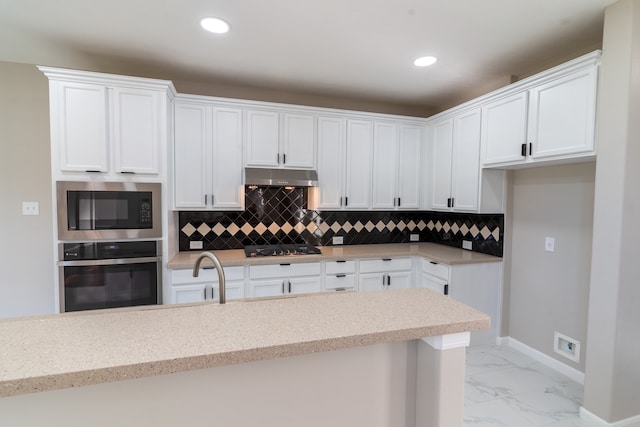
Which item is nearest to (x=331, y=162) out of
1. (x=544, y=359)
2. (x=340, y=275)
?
(x=340, y=275)

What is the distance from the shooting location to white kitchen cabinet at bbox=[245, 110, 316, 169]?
3.20 metres

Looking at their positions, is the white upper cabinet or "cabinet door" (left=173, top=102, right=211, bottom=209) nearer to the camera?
the white upper cabinet

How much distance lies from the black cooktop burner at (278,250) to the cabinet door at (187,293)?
0.52 metres

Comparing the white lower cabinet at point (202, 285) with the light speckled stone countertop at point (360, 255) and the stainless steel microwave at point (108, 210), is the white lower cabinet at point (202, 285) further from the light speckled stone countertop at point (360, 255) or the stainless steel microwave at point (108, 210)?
the stainless steel microwave at point (108, 210)

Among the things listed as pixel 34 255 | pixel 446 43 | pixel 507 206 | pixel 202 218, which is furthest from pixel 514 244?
pixel 34 255

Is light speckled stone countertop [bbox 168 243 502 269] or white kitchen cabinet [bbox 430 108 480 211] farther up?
white kitchen cabinet [bbox 430 108 480 211]

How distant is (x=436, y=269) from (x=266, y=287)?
1.74 m

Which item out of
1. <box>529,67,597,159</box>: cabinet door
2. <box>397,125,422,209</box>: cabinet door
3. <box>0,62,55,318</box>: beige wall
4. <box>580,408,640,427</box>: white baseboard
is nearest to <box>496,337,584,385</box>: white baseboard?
<box>580,408,640,427</box>: white baseboard

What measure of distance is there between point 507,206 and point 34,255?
4.65 meters

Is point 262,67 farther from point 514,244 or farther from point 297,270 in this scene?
point 514,244

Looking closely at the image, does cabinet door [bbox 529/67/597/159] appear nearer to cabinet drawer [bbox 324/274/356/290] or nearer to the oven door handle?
cabinet drawer [bbox 324/274/356/290]

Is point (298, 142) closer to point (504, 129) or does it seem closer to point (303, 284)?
point (303, 284)

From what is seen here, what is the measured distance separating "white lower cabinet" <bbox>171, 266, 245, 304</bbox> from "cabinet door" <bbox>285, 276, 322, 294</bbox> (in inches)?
18.8

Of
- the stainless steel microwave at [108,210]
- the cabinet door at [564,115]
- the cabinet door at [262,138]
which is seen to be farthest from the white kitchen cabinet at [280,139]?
the cabinet door at [564,115]
